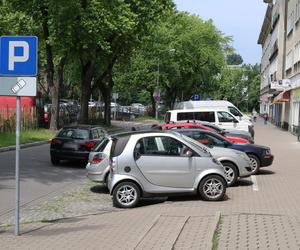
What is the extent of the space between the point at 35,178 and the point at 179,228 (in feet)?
26.7

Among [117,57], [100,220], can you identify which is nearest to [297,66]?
[117,57]

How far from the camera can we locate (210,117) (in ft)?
99.1

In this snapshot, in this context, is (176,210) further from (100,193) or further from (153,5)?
(153,5)

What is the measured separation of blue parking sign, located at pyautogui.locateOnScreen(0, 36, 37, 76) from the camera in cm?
786

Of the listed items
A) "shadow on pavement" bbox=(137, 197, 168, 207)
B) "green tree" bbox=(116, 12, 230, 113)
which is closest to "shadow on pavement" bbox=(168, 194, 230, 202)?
"shadow on pavement" bbox=(137, 197, 168, 207)

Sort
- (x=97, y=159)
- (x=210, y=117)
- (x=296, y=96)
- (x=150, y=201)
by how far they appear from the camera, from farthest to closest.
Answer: (x=296, y=96) < (x=210, y=117) < (x=97, y=159) < (x=150, y=201)

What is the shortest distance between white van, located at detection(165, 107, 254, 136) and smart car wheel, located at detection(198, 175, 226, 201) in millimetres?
18390

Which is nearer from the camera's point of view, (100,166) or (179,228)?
(179,228)

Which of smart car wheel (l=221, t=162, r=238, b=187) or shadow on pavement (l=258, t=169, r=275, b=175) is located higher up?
smart car wheel (l=221, t=162, r=238, b=187)

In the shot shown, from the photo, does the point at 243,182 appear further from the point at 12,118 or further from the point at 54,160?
the point at 12,118

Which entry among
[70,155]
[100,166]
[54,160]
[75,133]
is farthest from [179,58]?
[100,166]

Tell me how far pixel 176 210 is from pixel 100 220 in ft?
5.16

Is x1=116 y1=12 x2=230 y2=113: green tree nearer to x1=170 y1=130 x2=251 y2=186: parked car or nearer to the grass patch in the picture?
the grass patch

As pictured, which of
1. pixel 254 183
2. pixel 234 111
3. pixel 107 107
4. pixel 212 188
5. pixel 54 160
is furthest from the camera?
pixel 107 107
